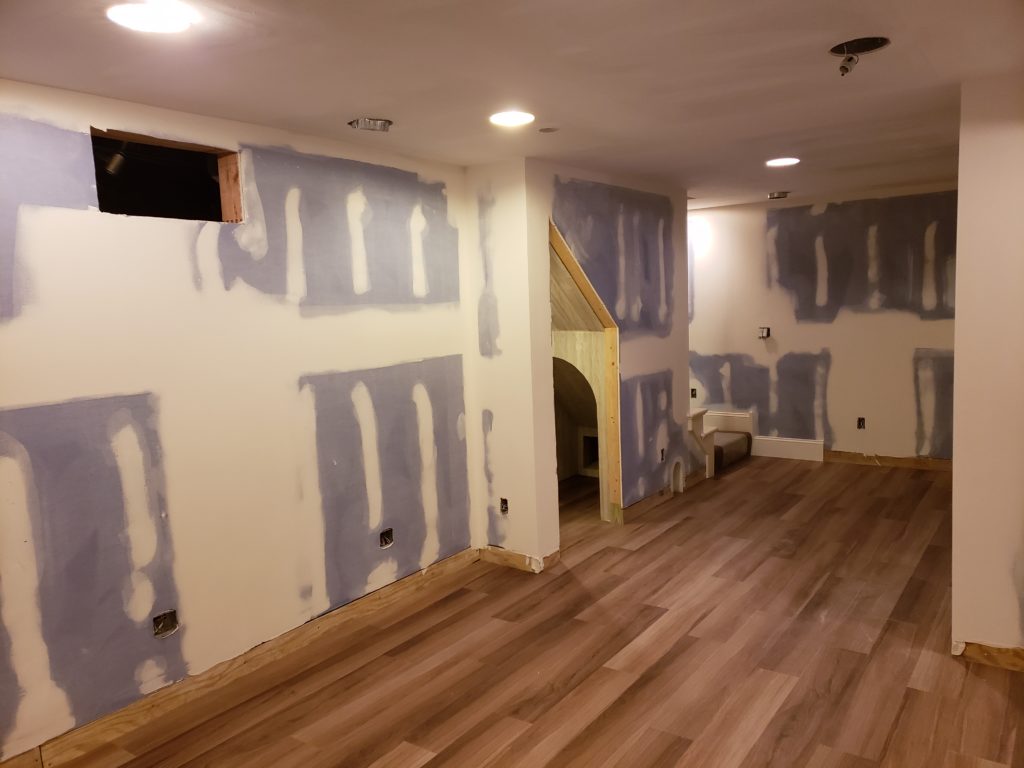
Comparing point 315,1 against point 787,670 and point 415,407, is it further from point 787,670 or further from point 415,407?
point 787,670

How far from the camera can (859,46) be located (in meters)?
2.33

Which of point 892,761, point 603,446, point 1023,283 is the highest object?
point 1023,283

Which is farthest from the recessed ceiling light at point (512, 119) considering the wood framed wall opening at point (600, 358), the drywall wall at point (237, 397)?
the wood framed wall opening at point (600, 358)

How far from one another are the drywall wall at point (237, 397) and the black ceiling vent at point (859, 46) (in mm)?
1918

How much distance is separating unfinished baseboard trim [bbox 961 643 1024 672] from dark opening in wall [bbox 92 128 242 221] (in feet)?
11.6

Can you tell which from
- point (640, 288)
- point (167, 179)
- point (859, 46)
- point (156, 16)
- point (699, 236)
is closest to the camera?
point (156, 16)

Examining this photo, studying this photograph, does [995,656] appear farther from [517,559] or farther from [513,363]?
[513,363]

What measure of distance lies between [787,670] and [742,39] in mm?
2411

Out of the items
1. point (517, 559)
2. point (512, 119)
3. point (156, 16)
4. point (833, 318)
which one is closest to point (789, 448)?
point (833, 318)

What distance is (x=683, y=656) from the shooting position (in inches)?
126

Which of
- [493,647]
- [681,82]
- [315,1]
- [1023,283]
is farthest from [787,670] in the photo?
[315,1]

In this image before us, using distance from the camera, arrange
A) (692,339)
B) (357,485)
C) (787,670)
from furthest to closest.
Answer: (692,339), (357,485), (787,670)

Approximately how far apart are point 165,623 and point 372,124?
218 cm

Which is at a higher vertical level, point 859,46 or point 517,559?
point 859,46
